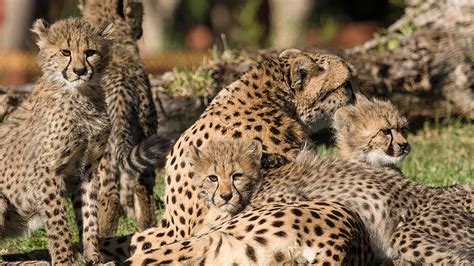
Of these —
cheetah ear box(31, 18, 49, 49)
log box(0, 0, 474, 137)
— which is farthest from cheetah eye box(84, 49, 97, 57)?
log box(0, 0, 474, 137)

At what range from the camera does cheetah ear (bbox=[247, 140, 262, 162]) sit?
252 inches

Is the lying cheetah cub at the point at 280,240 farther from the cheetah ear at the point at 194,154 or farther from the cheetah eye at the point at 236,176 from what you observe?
the cheetah ear at the point at 194,154

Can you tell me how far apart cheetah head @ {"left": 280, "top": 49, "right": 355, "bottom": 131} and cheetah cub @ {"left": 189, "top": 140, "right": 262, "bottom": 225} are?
0.69 metres

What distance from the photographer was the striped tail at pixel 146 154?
23.9 ft

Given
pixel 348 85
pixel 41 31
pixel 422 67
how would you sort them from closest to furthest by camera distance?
pixel 41 31
pixel 348 85
pixel 422 67

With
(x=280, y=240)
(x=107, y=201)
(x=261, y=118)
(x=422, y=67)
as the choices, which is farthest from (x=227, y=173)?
(x=422, y=67)

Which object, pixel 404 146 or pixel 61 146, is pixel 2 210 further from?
pixel 404 146

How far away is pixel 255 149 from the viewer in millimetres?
6430

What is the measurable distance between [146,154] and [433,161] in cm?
239

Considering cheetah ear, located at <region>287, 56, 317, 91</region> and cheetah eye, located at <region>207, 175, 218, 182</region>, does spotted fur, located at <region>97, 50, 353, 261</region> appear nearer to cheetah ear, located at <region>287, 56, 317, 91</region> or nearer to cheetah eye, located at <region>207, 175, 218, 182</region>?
cheetah ear, located at <region>287, 56, 317, 91</region>

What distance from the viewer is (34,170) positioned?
6648mm

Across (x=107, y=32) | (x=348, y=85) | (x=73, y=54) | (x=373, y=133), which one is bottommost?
(x=373, y=133)

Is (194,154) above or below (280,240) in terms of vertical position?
above

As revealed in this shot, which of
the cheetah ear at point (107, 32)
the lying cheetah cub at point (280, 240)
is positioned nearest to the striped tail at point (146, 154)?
the cheetah ear at point (107, 32)
